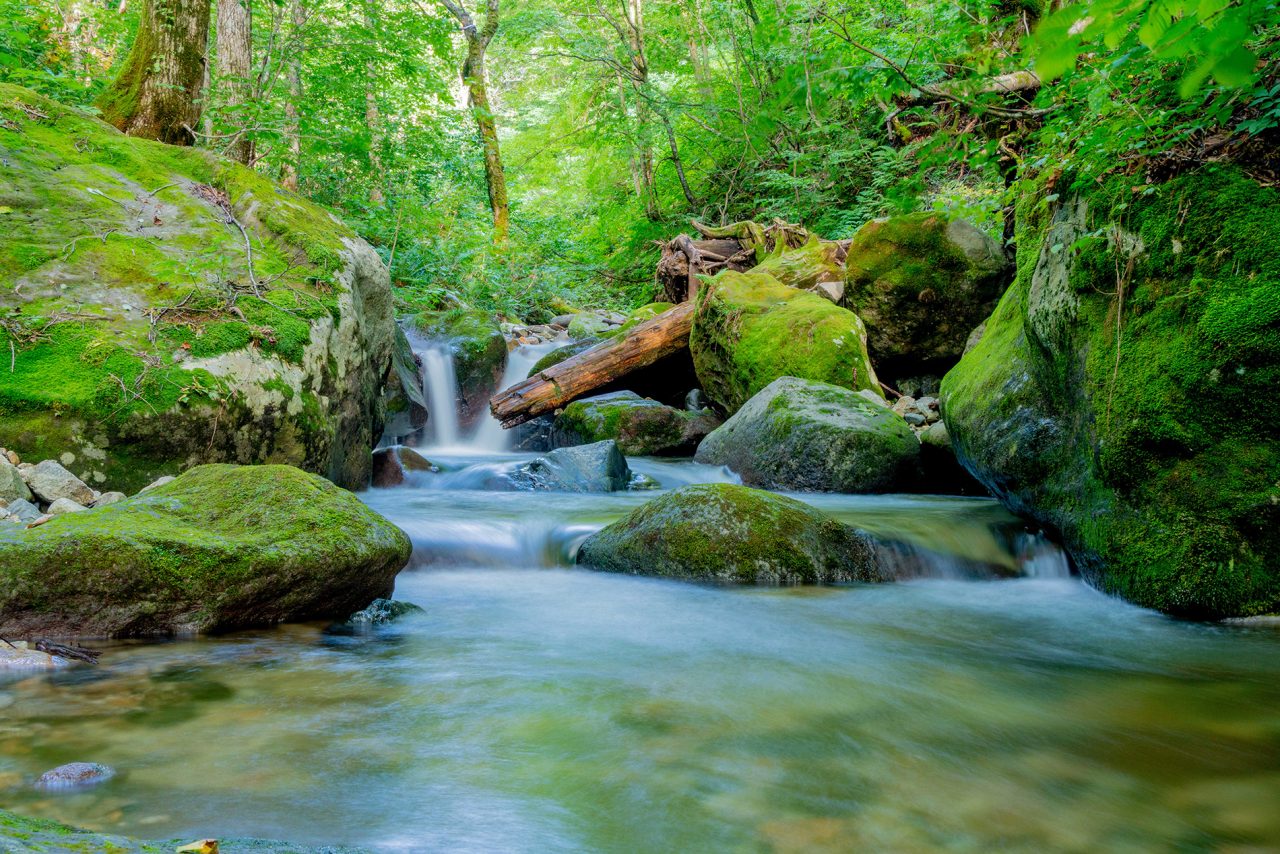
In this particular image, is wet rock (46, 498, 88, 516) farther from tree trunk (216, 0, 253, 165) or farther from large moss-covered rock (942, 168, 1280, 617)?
tree trunk (216, 0, 253, 165)

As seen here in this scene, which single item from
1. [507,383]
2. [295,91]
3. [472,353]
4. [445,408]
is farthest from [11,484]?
[295,91]

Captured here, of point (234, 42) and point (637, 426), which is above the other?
point (234, 42)

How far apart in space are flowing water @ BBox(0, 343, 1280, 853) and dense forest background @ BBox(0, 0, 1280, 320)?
6.07 feet

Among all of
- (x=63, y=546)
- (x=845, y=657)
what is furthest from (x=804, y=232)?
(x=63, y=546)

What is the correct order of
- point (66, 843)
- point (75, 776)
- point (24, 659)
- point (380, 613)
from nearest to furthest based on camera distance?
point (66, 843) → point (75, 776) → point (24, 659) → point (380, 613)

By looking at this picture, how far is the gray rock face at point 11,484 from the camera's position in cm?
403

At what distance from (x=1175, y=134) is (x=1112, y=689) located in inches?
109

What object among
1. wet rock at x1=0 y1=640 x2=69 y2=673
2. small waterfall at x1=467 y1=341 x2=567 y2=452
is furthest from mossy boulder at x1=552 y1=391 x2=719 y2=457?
wet rock at x1=0 y1=640 x2=69 y2=673

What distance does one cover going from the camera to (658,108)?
664 inches

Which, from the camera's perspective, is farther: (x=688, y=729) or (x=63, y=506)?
(x=63, y=506)

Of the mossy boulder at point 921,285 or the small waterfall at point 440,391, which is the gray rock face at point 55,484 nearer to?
the small waterfall at point 440,391

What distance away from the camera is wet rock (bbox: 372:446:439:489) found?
805cm

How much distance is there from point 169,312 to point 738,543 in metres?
4.42

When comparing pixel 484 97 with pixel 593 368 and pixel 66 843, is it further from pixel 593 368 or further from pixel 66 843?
pixel 66 843
